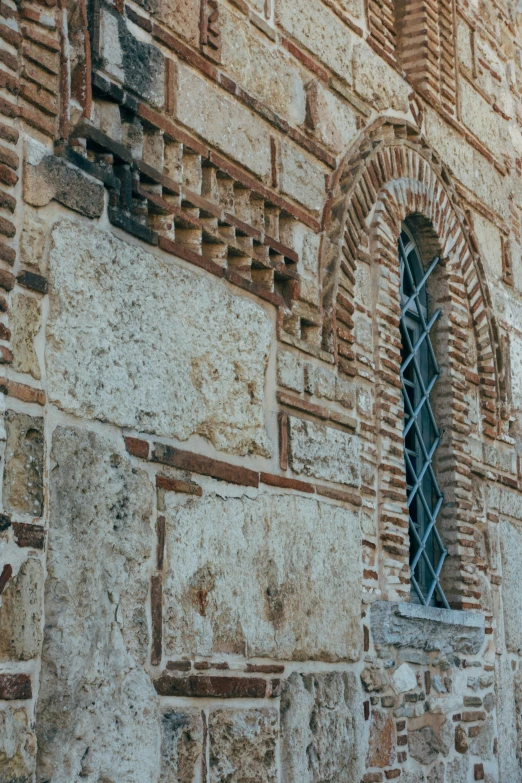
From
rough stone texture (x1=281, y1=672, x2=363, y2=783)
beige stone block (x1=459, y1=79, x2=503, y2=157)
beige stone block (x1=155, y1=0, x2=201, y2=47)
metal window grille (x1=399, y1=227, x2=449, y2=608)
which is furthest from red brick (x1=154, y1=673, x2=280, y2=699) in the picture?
beige stone block (x1=459, y1=79, x2=503, y2=157)

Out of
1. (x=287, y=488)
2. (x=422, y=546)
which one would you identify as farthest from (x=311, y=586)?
(x=422, y=546)

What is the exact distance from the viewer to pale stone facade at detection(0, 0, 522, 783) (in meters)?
2.98

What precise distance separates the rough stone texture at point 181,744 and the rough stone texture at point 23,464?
0.84m

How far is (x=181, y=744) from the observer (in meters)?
3.28

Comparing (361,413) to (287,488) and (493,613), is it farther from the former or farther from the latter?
(493,613)

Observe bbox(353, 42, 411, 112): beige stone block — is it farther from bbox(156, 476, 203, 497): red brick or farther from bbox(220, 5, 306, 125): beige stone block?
bbox(156, 476, 203, 497): red brick

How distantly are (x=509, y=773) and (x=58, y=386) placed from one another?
11.7 feet

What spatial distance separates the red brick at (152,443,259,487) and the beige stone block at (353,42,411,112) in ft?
7.19

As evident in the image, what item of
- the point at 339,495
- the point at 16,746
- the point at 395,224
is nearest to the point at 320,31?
→ the point at 395,224

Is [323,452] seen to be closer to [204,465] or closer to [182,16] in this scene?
[204,465]

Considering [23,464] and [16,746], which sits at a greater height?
[23,464]

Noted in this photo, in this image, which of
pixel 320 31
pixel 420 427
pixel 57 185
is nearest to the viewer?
pixel 57 185

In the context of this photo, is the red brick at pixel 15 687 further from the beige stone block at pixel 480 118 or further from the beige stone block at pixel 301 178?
the beige stone block at pixel 480 118

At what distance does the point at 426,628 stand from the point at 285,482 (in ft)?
4.27
